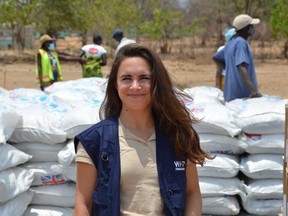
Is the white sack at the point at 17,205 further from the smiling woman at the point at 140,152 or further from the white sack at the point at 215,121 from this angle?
the smiling woman at the point at 140,152

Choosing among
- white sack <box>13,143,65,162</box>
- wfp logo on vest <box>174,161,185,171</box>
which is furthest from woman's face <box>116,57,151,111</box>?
white sack <box>13,143,65,162</box>

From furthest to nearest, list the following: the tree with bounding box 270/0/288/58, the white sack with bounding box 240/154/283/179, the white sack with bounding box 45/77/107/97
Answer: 1. the tree with bounding box 270/0/288/58
2. the white sack with bounding box 45/77/107/97
3. the white sack with bounding box 240/154/283/179

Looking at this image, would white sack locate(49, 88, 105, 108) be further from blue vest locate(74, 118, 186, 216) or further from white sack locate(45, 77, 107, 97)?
blue vest locate(74, 118, 186, 216)

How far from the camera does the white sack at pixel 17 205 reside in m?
3.56

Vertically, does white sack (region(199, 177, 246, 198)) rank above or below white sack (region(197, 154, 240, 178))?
below

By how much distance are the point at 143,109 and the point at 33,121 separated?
2126mm

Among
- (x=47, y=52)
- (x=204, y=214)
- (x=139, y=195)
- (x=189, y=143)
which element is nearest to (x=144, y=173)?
(x=139, y=195)

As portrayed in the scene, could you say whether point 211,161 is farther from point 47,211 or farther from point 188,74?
point 188,74

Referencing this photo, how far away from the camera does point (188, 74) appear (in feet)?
58.9

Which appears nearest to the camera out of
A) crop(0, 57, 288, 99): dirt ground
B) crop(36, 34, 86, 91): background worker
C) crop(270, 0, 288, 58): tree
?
crop(36, 34, 86, 91): background worker

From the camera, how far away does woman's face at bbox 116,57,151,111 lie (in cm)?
187

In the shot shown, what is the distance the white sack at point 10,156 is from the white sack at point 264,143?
1.63 metres

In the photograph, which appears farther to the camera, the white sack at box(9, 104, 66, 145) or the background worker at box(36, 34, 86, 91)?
the background worker at box(36, 34, 86, 91)

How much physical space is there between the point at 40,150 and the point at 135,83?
84.9 inches
